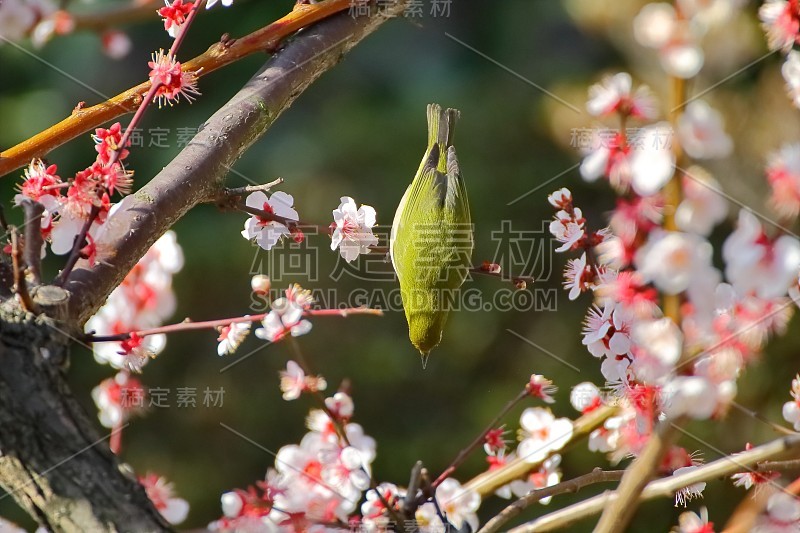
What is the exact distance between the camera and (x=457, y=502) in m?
1.10

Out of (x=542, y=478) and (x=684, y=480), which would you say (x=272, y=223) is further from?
(x=684, y=480)

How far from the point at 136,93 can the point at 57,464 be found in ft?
1.70

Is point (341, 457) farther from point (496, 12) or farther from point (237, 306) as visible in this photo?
point (496, 12)

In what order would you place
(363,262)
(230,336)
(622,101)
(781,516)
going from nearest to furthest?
(622,101) → (781,516) → (230,336) → (363,262)

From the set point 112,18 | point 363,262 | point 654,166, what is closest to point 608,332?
point 654,166

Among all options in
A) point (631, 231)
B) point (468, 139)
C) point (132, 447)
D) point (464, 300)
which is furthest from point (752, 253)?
point (132, 447)

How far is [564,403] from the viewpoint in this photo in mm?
2732

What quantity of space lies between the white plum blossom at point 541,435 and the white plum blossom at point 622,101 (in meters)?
0.57

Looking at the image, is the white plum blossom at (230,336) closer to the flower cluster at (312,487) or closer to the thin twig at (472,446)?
the flower cluster at (312,487)

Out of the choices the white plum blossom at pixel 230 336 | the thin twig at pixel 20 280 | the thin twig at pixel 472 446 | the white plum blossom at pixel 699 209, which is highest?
the white plum blossom at pixel 230 336

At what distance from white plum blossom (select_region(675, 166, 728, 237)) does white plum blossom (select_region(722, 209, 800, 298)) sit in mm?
20

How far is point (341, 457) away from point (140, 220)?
435mm

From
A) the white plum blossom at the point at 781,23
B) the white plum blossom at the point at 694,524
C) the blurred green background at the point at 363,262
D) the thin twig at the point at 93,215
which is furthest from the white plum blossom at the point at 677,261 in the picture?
the blurred green background at the point at 363,262

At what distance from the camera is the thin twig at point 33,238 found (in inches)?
28.9
